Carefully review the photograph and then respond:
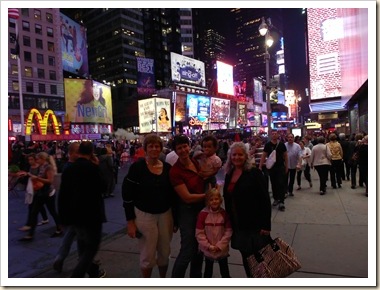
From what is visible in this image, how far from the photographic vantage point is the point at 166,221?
12.3 ft

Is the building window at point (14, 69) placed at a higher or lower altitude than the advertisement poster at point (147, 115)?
higher

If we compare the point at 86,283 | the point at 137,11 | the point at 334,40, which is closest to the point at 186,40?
the point at 137,11

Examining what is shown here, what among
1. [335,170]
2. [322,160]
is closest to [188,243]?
[322,160]

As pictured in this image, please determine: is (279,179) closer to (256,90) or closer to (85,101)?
(85,101)

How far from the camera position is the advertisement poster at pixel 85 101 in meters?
32.1

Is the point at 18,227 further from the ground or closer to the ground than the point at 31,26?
closer to the ground

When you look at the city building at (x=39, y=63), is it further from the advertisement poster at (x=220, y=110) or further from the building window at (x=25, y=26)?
the advertisement poster at (x=220, y=110)

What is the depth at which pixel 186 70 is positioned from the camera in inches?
2199

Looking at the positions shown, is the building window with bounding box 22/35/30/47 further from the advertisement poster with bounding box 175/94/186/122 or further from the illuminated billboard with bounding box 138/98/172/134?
the illuminated billboard with bounding box 138/98/172/134

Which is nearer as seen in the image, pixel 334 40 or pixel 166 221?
pixel 166 221

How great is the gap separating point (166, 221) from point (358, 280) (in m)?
2.26

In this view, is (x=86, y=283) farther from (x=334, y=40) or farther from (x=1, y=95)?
(x=334, y=40)

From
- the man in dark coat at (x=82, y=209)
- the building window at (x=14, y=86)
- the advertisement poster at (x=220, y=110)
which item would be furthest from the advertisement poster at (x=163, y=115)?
the man in dark coat at (x=82, y=209)

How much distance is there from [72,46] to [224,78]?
87.3 feet
